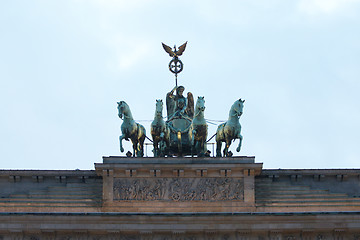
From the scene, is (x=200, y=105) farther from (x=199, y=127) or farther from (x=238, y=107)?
(x=238, y=107)

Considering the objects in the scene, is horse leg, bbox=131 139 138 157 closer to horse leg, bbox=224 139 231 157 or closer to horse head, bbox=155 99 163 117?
horse head, bbox=155 99 163 117

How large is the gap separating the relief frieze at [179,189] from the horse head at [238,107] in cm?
292

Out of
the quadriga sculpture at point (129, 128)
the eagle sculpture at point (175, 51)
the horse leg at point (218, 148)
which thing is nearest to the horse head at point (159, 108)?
the quadriga sculpture at point (129, 128)

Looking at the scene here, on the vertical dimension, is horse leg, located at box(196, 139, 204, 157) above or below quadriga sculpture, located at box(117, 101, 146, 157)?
below

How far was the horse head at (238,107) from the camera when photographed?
51.4 metres

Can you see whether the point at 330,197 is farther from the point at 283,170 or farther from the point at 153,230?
the point at 153,230

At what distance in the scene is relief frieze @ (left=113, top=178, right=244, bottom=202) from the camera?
164 feet

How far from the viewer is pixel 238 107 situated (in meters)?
51.5

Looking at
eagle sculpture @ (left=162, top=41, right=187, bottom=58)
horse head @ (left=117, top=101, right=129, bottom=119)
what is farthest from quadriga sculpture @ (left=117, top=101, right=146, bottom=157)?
eagle sculpture @ (left=162, top=41, right=187, bottom=58)

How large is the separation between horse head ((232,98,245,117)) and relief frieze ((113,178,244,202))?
2.92 metres

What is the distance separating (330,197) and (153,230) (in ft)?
24.0

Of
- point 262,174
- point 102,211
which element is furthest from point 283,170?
point 102,211

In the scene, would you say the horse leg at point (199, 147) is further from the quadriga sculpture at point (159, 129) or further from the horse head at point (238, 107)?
the horse head at point (238, 107)

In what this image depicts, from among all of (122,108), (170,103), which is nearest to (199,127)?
(122,108)
